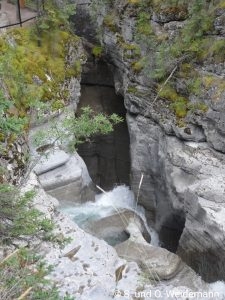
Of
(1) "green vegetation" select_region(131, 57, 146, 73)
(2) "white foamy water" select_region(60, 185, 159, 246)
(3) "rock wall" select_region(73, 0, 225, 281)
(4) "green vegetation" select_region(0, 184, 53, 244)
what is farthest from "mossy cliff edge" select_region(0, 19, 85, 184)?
(4) "green vegetation" select_region(0, 184, 53, 244)

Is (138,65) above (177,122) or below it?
above

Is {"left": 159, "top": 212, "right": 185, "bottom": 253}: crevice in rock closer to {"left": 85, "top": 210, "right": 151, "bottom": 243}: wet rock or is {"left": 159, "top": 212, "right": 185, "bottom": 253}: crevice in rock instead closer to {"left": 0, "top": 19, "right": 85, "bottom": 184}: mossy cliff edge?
{"left": 85, "top": 210, "right": 151, "bottom": 243}: wet rock

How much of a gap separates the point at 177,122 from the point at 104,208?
200 inches

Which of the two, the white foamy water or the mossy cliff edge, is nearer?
the mossy cliff edge

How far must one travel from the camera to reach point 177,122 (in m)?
16.4

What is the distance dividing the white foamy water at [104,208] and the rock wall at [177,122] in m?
0.49

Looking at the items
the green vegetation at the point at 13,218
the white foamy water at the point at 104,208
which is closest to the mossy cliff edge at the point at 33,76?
the white foamy water at the point at 104,208

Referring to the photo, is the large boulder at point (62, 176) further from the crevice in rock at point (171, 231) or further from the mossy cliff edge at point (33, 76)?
the crevice in rock at point (171, 231)

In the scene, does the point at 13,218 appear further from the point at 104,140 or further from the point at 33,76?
the point at 104,140

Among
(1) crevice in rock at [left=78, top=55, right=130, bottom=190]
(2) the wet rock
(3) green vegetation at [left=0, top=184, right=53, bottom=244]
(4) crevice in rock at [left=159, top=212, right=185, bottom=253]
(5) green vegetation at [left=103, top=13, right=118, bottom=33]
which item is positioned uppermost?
(5) green vegetation at [left=103, top=13, right=118, bottom=33]

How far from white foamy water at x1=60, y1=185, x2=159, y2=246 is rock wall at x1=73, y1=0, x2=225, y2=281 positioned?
1.59 feet

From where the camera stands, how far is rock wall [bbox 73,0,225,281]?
14.3m

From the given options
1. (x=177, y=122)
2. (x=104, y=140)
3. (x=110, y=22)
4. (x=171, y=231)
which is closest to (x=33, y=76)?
(x=110, y=22)

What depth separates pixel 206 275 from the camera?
1396 cm
